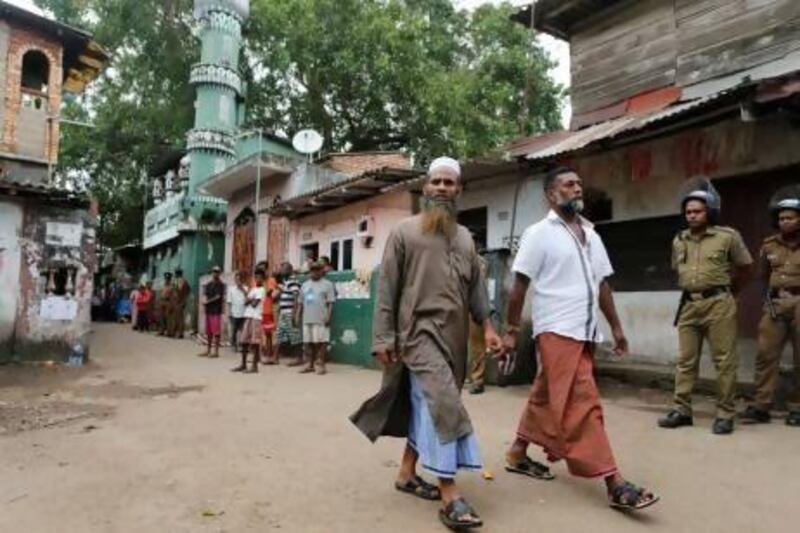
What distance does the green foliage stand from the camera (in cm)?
2362

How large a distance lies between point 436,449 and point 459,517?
0.34 m

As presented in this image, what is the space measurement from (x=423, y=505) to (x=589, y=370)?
112 cm

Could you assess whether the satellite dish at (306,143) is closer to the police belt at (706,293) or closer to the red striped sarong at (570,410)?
the police belt at (706,293)

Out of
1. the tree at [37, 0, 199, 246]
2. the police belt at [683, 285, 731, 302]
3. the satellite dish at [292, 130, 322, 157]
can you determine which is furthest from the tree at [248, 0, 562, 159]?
the police belt at [683, 285, 731, 302]

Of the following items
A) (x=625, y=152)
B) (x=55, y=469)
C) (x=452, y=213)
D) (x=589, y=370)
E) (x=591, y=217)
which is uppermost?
(x=625, y=152)

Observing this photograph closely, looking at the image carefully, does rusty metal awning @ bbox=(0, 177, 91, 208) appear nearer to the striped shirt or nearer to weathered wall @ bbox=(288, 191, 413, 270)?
the striped shirt

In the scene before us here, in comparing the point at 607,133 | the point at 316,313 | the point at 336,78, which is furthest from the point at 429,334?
the point at 336,78

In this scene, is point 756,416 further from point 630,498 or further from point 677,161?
point 677,161

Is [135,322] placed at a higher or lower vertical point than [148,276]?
lower

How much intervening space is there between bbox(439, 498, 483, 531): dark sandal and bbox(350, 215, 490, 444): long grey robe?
0.39 m

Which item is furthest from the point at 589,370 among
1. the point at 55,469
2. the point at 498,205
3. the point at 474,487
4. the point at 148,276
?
the point at 148,276

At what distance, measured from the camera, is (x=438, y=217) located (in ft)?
12.2

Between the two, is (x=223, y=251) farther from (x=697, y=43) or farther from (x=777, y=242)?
(x=777, y=242)

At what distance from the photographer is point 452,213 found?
12.4ft
